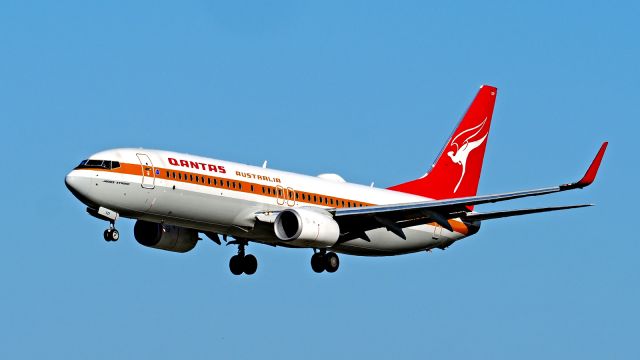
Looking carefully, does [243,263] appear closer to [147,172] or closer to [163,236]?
[163,236]

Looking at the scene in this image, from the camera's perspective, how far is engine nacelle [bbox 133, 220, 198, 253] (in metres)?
61.4

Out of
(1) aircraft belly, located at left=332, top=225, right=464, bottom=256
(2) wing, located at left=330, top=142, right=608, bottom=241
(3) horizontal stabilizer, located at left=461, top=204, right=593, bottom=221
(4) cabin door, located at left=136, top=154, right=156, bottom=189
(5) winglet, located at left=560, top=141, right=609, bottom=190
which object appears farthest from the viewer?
(1) aircraft belly, located at left=332, top=225, right=464, bottom=256

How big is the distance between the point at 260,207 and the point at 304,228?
239 cm

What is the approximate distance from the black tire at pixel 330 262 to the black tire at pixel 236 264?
14.6 feet

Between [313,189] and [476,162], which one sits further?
[476,162]

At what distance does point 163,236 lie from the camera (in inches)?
2415

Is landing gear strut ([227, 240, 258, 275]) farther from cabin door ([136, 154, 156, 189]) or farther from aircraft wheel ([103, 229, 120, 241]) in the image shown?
aircraft wheel ([103, 229, 120, 241])

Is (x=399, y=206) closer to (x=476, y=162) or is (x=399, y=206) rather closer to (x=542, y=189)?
(x=542, y=189)

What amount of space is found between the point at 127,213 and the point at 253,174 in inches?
251

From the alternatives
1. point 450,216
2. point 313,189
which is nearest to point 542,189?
point 450,216

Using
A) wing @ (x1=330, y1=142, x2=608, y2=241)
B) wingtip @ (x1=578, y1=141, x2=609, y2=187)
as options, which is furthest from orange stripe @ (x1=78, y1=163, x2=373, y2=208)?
wingtip @ (x1=578, y1=141, x2=609, y2=187)

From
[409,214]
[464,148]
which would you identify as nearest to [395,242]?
[409,214]

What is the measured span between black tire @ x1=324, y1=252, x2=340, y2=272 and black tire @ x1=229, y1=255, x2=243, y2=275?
4.45 metres

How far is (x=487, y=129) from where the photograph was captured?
73875 mm
